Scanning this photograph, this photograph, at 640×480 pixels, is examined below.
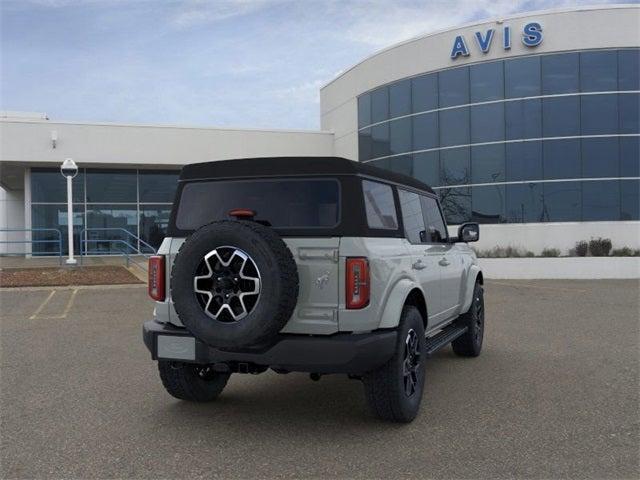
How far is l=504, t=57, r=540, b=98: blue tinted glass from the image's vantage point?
21719 millimetres

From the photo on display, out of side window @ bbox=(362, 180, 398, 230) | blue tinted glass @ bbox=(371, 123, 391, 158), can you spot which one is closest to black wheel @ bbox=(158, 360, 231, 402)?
side window @ bbox=(362, 180, 398, 230)

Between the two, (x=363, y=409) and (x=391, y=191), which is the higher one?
(x=391, y=191)

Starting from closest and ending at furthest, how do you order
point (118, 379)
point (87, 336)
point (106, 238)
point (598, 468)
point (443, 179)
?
point (598, 468), point (118, 379), point (87, 336), point (443, 179), point (106, 238)

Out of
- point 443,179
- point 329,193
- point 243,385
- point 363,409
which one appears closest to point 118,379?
point 243,385

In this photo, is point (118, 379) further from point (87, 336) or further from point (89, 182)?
point (89, 182)

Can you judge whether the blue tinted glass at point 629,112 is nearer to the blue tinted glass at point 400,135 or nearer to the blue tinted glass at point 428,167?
the blue tinted glass at point 428,167

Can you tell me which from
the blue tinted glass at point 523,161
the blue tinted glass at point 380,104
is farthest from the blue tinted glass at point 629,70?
the blue tinted glass at point 380,104

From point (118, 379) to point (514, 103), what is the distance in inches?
754

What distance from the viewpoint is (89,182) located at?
2586 centimetres

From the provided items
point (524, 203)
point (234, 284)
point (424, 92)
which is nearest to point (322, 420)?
point (234, 284)

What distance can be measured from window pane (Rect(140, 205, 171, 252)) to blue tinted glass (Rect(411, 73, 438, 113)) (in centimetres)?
1125

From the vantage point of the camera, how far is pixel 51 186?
25578 millimetres

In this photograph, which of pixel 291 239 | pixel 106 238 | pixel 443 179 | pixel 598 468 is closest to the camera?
pixel 598 468

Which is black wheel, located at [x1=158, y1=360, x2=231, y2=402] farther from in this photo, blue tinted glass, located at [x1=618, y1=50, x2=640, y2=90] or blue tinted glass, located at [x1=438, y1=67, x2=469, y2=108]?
blue tinted glass, located at [x1=618, y1=50, x2=640, y2=90]
